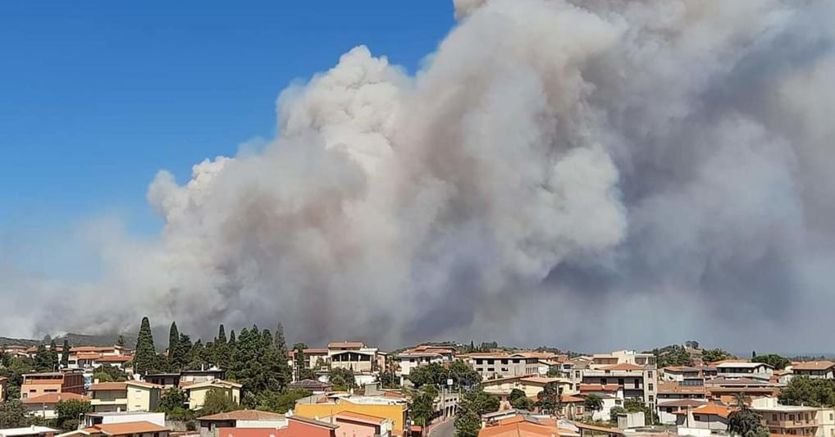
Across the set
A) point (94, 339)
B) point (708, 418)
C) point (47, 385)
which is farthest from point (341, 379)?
point (94, 339)

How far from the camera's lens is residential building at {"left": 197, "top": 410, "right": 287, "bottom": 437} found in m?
28.9

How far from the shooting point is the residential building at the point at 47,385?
42062 millimetres

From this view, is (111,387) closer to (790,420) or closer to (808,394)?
(790,420)

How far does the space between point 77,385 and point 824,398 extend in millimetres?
34301

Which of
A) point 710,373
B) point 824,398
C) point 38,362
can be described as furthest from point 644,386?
point 38,362

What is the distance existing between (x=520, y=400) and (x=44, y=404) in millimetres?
21877

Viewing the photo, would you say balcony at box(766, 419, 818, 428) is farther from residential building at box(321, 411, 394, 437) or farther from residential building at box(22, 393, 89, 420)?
residential building at box(22, 393, 89, 420)

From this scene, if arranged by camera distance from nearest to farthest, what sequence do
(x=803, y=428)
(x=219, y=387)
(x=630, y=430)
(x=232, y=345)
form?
(x=630, y=430)
(x=803, y=428)
(x=219, y=387)
(x=232, y=345)

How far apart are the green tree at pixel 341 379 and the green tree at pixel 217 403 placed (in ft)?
39.1

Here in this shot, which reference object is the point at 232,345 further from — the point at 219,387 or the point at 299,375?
the point at 219,387

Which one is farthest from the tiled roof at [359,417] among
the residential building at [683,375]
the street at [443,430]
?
the residential building at [683,375]

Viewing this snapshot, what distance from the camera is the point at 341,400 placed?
36594 millimetres

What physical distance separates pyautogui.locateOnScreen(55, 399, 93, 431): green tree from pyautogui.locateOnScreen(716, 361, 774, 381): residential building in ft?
119

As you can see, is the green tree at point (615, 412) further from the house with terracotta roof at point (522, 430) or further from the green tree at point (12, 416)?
the green tree at point (12, 416)
